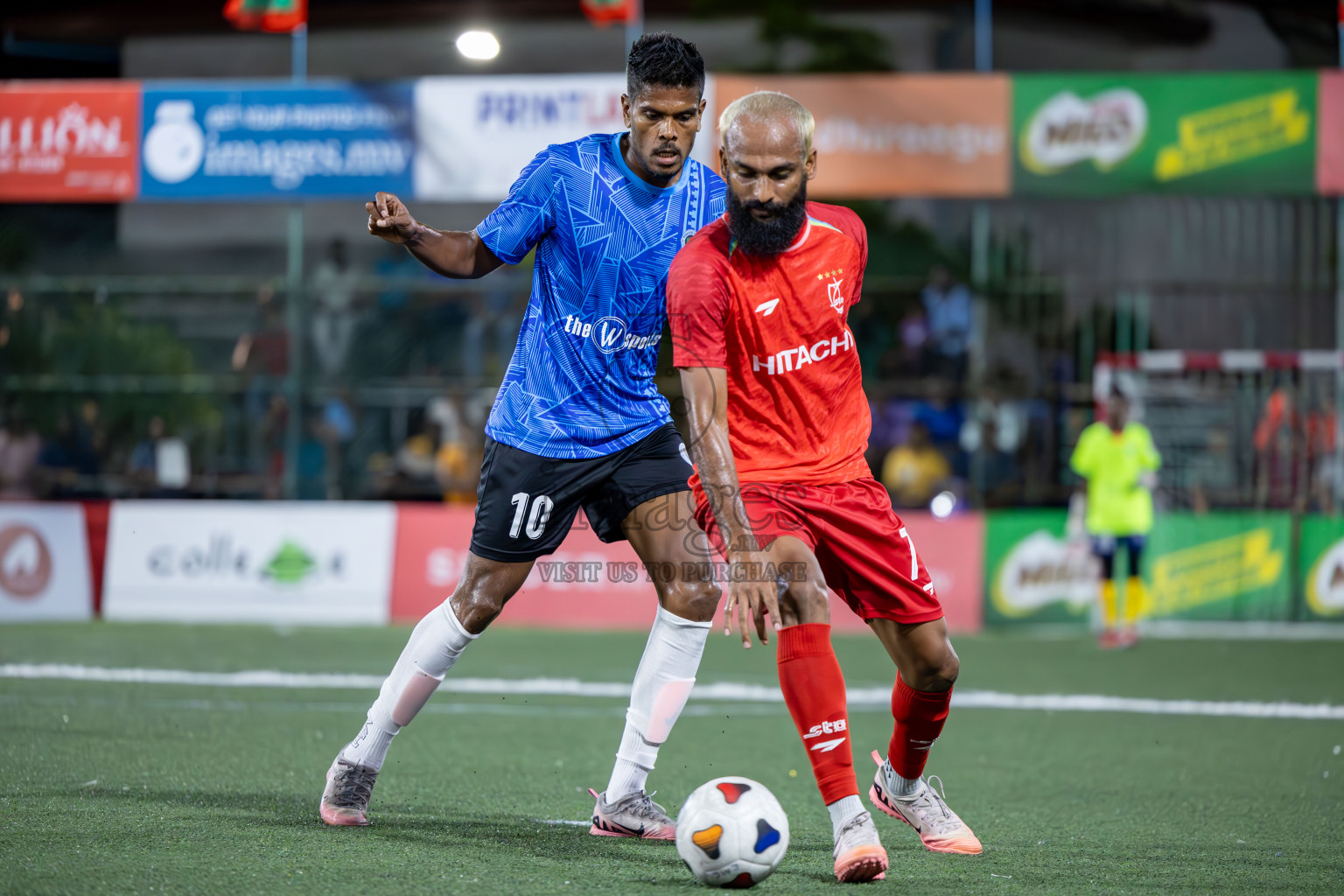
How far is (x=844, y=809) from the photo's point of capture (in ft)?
12.7

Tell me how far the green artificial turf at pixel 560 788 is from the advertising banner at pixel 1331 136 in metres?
5.53

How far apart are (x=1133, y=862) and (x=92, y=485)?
12.3 m

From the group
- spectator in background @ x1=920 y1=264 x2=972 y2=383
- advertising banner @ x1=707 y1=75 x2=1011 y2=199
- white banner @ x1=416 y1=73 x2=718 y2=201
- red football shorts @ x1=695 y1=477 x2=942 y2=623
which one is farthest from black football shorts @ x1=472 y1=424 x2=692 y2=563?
spectator in background @ x1=920 y1=264 x2=972 y2=383

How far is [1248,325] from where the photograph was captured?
13812 millimetres

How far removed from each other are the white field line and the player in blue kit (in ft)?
11.5

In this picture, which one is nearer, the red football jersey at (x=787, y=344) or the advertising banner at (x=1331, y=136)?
the red football jersey at (x=787, y=344)

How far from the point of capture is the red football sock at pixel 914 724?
4.34 metres

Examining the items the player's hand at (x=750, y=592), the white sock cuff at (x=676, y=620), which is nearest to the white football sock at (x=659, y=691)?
the white sock cuff at (x=676, y=620)

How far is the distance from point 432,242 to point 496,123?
9.40 m

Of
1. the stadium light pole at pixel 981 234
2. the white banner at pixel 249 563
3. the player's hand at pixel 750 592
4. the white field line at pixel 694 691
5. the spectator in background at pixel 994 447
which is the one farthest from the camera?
the stadium light pole at pixel 981 234

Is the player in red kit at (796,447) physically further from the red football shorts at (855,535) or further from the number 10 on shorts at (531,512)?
the number 10 on shorts at (531,512)

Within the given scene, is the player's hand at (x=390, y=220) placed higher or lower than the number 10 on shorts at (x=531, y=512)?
higher

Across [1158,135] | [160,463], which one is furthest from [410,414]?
[1158,135]

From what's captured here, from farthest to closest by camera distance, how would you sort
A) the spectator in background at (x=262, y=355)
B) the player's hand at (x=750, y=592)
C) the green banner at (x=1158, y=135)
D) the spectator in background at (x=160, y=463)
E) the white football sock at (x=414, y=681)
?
1. the spectator in background at (x=262, y=355)
2. the spectator in background at (x=160, y=463)
3. the green banner at (x=1158, y=135)
4. the white football sock at (x=414, y=681)
5. the player's hand at (x=750, y=592)
